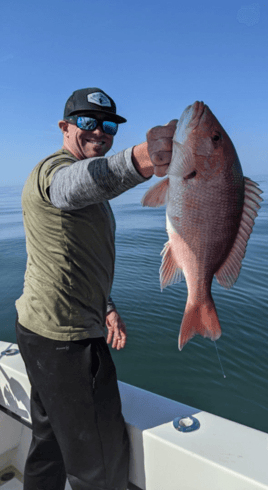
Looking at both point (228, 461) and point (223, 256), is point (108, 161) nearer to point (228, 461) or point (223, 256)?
point (223, 256)

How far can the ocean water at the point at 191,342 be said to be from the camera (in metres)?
4.57

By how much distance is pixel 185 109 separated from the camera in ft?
4.47

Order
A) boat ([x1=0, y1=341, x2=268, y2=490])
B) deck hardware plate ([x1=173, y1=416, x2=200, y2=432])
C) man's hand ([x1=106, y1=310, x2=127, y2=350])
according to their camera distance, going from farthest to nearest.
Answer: man's hand ([x1=106, y1=310, x2=127, y2=350]) → deck hardware plate ([x1=173, y1=416, x2=200, y2=432]) → boat ([x1=0, y1=341, x2=268, y2=490])

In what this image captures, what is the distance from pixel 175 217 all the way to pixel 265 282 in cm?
730

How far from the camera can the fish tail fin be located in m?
1.55

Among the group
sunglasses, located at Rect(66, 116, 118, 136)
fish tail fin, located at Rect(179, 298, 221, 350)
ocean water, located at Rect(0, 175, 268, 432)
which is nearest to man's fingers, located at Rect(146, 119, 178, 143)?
fish tail fin, located at Rect(179, 298, 221, 350)

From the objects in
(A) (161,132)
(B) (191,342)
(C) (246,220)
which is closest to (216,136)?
(A) (161,132)

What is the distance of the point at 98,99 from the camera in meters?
2.07

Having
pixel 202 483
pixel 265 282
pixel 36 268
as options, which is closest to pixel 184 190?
pixel 36 268

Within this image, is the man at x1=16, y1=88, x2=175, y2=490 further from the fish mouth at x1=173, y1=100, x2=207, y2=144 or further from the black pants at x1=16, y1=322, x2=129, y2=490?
A: the fish mouth at x1=173, y1=100, x2=207, y2=144

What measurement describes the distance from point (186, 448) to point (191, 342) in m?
3.91

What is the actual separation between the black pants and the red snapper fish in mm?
565

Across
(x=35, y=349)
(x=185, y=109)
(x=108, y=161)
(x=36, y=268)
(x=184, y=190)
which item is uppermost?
(x=185, y=109)

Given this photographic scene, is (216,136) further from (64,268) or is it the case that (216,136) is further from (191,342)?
(191,342)
